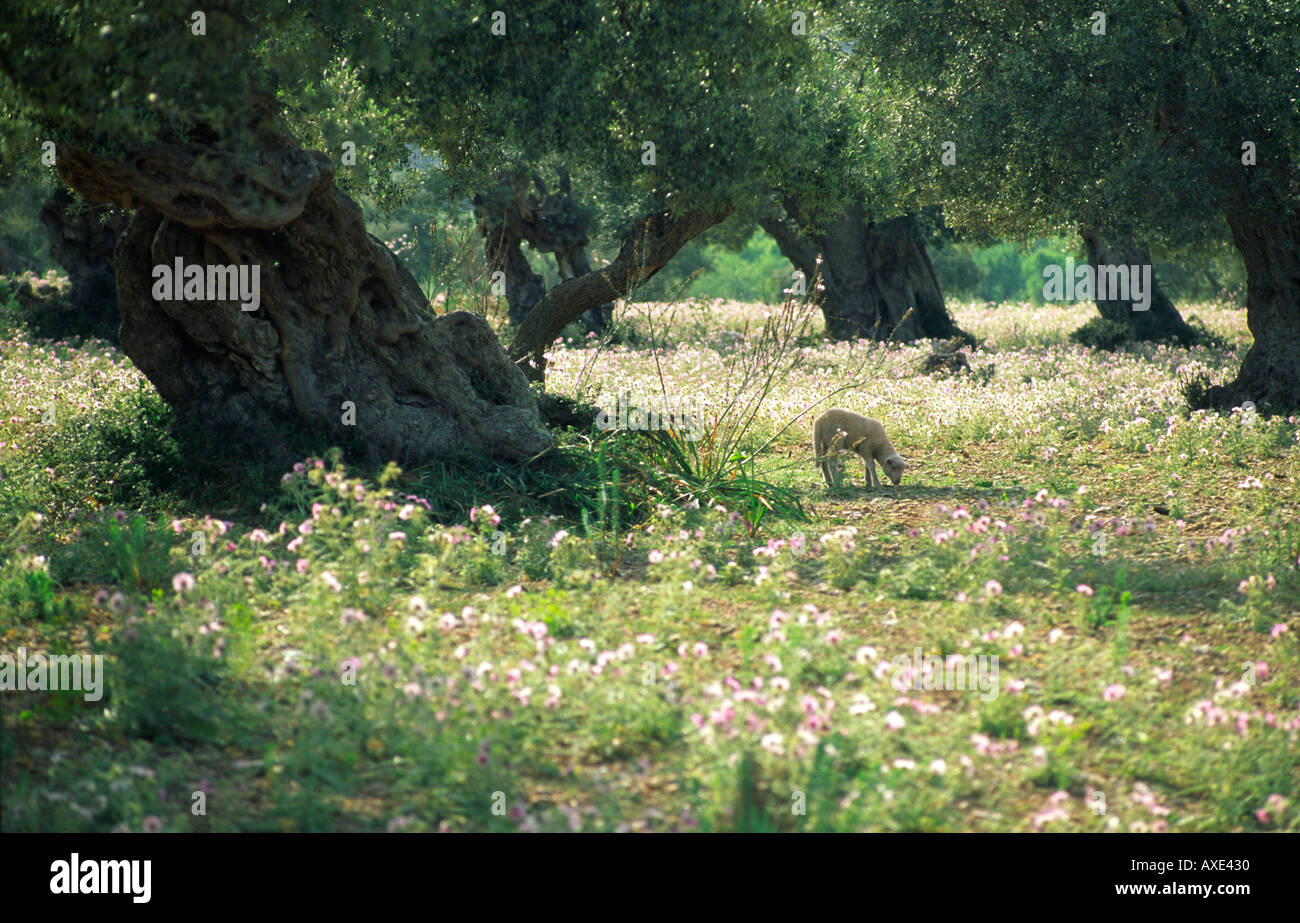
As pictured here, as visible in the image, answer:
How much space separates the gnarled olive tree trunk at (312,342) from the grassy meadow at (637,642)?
1.53ft

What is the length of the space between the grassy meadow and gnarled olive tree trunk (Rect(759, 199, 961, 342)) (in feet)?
51.3

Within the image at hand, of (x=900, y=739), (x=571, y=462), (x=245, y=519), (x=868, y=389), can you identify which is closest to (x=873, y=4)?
(x=868, y=389)

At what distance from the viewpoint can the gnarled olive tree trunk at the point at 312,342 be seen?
9.36 m

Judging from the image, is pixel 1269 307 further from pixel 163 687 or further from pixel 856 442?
pixel 163 687

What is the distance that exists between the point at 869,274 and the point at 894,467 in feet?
55.4

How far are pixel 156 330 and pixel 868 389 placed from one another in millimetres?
9707

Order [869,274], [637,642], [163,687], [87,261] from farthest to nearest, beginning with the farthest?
[869,274], [87,261], [637,642], [163,687]

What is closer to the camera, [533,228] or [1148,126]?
[1148,126]

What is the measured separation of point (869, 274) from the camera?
1038 inches

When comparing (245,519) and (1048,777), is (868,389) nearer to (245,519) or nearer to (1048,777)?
(245,519)

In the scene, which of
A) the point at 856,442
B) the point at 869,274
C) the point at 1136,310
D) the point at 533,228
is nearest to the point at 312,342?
the point at 856,442

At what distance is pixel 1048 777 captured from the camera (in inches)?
183

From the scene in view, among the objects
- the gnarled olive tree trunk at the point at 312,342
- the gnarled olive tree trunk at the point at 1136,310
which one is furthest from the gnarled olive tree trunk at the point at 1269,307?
the gnarled olive tree trunk at the point at 312,342

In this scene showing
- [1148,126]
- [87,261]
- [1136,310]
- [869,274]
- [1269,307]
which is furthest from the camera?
[869,274]
